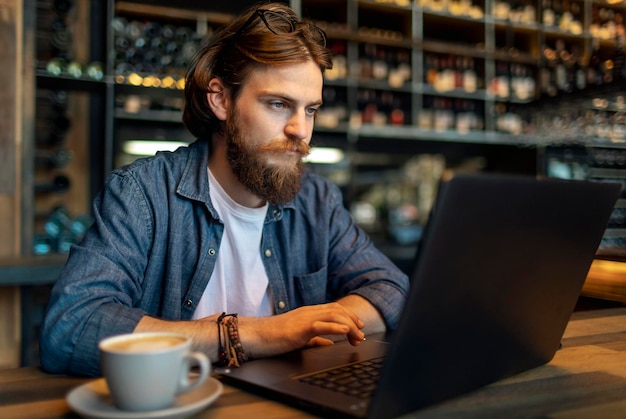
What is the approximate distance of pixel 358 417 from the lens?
0.60m

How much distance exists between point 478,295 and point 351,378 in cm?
20

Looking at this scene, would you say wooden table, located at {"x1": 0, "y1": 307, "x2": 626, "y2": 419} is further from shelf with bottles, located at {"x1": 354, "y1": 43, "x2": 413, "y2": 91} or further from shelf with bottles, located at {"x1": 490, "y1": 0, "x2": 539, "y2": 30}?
shelf with bottles, located at {"x1": 490, "y1": 0, "x2": 539, "y2": 30}

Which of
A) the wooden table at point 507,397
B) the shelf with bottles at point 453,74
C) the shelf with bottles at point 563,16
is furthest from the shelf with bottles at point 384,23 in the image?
the wooden table at point 507,397

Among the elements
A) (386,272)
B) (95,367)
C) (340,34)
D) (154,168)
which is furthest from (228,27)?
(340,34)

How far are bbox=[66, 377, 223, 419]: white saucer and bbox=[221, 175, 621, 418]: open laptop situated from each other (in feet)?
0.34

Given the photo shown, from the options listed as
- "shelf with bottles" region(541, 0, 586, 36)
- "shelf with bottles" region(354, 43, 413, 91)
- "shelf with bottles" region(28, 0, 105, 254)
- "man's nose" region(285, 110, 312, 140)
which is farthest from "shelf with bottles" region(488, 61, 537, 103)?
"man's nose" region(285, 110, 312, 140)

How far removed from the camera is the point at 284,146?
4.32ft

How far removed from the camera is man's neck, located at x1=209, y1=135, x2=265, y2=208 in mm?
1378

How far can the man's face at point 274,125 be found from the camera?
50.6 inches

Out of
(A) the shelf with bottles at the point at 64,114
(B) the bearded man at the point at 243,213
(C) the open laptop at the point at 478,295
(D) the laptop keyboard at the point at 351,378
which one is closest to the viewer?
(C) the open laptop at the point at 478,295

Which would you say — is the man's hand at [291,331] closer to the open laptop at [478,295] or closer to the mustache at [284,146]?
the open laptop at [478,295]

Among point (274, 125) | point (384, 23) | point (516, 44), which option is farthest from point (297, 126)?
point (516, 44)

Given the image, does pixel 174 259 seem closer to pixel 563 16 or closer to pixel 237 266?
pixel 237 266

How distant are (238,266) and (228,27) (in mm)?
552
